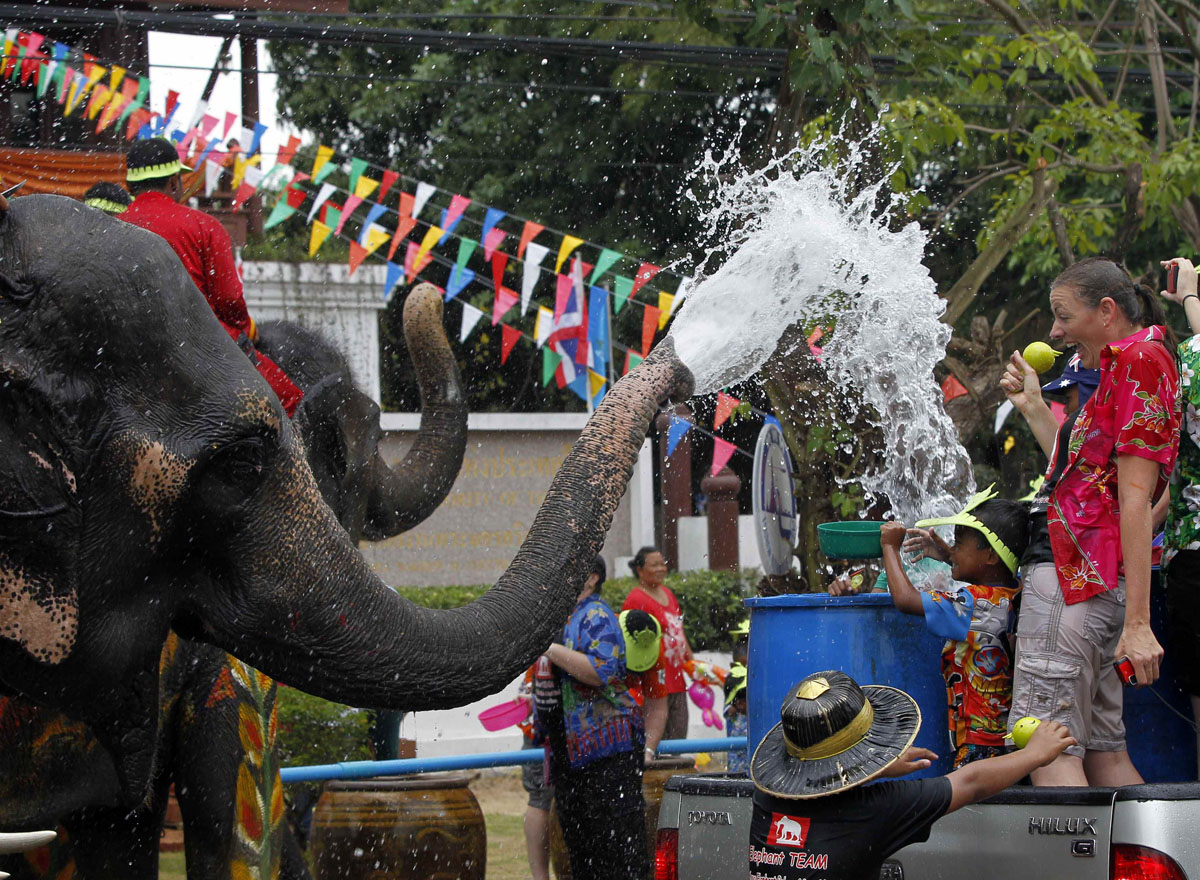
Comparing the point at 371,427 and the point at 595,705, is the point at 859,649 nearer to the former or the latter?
the point at 371,427

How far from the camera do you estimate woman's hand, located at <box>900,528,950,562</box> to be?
13.8 ft

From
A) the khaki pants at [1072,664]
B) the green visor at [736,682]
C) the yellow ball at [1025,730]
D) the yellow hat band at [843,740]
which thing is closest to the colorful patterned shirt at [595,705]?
the green visor at [736,682]

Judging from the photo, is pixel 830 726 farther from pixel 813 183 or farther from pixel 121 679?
pixel 813 183

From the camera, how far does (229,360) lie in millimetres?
2568

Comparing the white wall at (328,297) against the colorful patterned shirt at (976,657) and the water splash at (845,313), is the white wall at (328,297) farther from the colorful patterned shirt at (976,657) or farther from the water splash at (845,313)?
the colorful patterned shirt at (976,657)

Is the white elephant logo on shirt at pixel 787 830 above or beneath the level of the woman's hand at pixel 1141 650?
beneath

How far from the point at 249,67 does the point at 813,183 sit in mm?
7113

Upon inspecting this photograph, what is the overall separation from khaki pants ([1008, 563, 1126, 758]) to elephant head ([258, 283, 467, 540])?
200 centimetres

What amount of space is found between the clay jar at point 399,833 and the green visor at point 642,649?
948mm

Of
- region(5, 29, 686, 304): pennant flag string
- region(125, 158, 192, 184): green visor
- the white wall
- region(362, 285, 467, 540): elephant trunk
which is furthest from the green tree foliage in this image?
region(125, 158, 192, 184): green visor

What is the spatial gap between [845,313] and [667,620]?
9.30ft

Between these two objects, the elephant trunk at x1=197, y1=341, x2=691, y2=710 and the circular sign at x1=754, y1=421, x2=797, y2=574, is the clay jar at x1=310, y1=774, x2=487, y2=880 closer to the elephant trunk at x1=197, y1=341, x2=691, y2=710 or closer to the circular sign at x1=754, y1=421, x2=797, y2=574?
the circular sign at x1=754, y1=421, x2=797, y2=574

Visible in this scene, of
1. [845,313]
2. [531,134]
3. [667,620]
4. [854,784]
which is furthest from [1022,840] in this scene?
[531,134]

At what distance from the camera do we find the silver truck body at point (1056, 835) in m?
3.19
